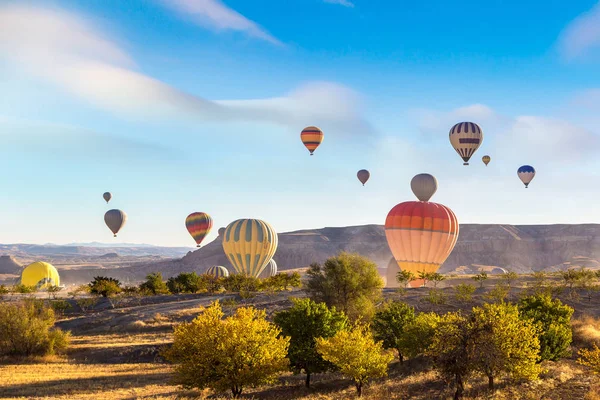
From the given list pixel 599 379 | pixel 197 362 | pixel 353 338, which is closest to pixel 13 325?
pixel 197 362

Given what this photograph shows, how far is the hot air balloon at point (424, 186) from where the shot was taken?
9575 cm

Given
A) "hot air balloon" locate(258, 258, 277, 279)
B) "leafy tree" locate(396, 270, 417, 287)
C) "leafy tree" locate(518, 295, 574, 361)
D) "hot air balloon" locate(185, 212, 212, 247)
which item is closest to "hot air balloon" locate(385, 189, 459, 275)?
"leafy tree" locate(396, 270, 417, 287)

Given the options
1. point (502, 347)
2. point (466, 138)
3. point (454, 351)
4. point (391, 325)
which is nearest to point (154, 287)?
point (466, 138)

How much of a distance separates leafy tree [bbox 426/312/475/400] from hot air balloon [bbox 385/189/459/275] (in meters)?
48.7

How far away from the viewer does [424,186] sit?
95.8m

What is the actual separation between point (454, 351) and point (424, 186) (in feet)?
226

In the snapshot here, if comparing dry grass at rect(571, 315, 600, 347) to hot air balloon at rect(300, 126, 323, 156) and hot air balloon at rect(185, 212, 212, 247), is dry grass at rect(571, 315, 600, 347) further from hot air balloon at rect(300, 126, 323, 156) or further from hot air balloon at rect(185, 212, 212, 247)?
hot air balloon at rect(185, 212, 212, 247)

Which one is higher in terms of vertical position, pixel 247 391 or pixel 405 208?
pixel 405 208

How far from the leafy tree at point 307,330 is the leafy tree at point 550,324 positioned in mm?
13006

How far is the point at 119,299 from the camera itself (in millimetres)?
82500

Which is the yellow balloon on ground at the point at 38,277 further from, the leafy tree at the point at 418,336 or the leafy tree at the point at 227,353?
the leafy tree at the point at 418,336

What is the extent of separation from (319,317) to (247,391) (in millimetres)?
6880

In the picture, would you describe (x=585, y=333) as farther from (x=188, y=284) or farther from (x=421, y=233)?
(x=188, y=284)

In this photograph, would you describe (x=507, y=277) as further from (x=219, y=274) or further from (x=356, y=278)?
(x=219, y=274)
